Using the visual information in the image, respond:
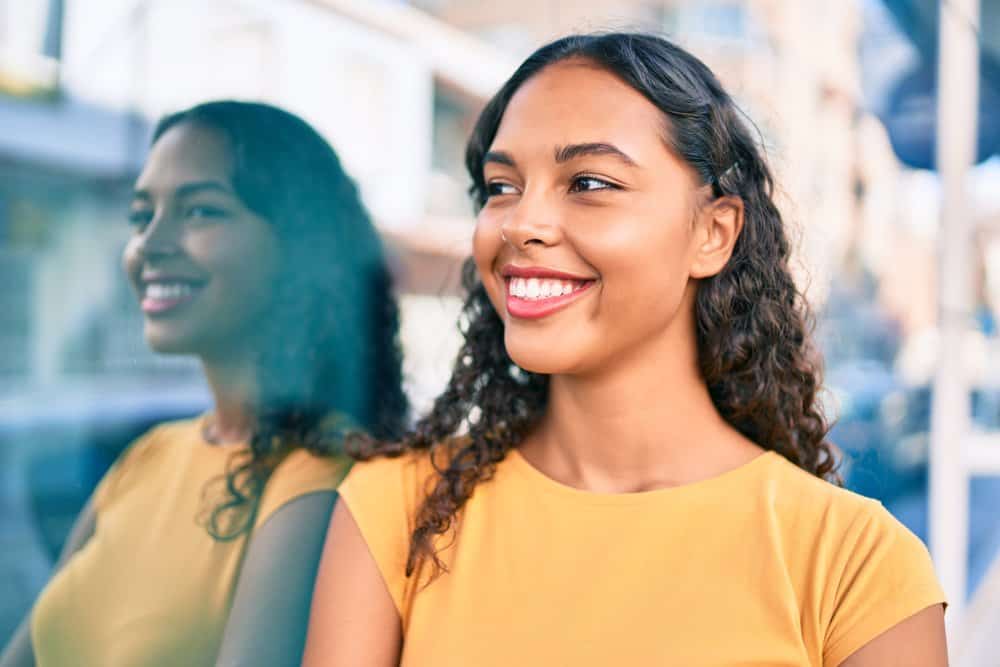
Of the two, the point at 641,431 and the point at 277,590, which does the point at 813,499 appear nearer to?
the point at 641,431

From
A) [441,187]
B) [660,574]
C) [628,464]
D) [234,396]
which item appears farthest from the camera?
[441,187]

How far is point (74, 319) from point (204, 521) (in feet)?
1.94

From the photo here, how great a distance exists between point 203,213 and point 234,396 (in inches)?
13.0

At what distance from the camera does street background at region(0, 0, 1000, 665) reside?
1.74m

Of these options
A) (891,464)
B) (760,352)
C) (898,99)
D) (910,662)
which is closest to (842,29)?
(898,99)

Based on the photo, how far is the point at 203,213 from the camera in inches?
60.6

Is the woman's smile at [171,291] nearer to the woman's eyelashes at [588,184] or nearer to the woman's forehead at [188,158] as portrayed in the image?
the woman's forehead at [188,158]

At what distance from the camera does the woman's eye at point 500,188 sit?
1317 millimetres

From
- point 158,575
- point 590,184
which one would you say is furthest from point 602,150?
point 158,575

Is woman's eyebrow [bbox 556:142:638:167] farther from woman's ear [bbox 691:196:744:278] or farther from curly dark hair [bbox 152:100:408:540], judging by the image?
curly dark hair [bbox 152:100:408:540]

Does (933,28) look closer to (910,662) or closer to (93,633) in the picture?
(910,662)

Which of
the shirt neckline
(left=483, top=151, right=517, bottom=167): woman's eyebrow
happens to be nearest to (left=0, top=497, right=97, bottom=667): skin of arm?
the shirt neckline

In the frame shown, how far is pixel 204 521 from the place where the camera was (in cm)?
155

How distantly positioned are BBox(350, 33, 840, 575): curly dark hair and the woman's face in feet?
1.08
